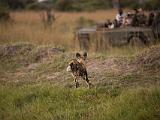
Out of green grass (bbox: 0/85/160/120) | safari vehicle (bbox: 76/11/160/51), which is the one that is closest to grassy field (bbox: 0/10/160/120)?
green grass (bbox: 0/85/160/120)

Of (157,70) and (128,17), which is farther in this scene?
(128,17)

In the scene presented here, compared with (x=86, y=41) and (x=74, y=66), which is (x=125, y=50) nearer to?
(x=86, y=41)

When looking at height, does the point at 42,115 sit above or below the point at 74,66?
below

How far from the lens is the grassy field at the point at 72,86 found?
676 centimetres

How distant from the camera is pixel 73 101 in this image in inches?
293

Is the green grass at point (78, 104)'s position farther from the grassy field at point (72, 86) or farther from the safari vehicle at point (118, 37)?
the safari vehicle at point (118, 37)

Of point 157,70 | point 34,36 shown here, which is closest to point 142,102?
point 157,70

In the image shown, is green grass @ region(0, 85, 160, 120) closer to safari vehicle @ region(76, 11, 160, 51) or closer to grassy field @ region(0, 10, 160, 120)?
grassy field @ region(0, 10, 160, 120)

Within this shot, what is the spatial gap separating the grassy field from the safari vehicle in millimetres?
842

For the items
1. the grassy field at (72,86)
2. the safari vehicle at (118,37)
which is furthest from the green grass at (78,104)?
the safari vehicle at (118,37)

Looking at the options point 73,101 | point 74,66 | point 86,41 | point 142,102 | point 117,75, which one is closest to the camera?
point 142,102

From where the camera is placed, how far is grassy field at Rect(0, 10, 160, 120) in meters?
6.76

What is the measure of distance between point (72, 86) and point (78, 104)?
114 centimetres

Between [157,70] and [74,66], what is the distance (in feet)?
5.97
